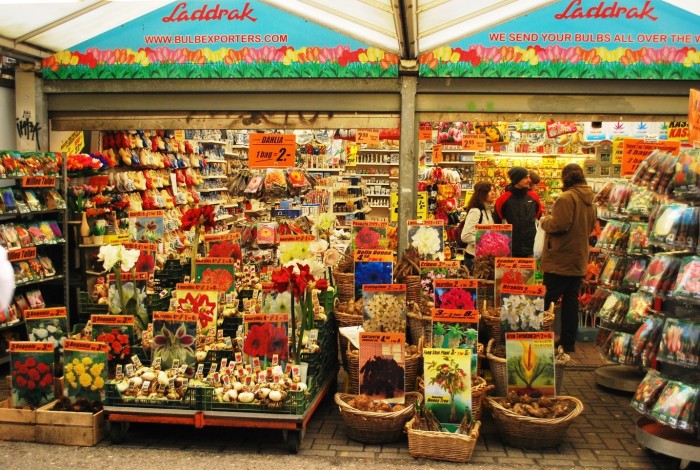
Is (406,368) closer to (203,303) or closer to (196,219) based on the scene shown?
(203,303)

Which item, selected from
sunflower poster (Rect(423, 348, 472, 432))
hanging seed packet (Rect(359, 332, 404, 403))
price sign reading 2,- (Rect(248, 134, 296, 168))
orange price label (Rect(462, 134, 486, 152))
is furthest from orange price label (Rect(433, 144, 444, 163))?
sunflower poster (Rect(423, 348, 472, 432))

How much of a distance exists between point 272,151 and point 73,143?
232 cm

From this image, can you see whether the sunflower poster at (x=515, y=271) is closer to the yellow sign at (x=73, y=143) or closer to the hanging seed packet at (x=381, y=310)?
the hanging seed packet at (x=381, y=310)

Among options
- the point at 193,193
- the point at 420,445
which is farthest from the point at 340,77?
the point at 193,193

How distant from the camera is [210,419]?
4508mm

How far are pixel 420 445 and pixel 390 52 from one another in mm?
4190

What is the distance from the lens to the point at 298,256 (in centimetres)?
594

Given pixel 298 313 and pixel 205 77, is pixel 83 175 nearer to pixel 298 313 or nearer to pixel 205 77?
pixel 205 77

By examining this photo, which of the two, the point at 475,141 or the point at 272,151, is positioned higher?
the point at 475,141

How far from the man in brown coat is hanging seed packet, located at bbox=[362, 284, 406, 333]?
213 cm

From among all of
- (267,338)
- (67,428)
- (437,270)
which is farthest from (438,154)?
(67,428)

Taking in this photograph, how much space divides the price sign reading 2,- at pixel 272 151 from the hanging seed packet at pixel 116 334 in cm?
294

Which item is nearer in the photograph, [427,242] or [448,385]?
[448,385]

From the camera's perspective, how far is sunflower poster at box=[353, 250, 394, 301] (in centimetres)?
585
